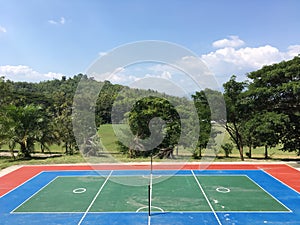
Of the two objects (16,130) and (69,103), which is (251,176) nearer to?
(16,130)

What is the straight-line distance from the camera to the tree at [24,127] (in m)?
18.6

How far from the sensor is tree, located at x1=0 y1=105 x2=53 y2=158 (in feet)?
61.0

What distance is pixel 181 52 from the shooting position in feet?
33.6

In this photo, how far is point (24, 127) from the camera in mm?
19531

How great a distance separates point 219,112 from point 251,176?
478cm

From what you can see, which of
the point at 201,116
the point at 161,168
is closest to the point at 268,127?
the point at 201,116

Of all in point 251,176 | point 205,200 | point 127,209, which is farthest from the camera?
point 251,176

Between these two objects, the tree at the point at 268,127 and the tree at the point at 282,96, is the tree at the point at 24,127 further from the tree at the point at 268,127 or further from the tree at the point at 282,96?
the tree at the point at 282,96

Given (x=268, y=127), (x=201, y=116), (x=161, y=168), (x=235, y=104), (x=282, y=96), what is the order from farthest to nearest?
(x=235, y=104) < (x=201, y=116) < (x=282, y=96) < (x=268, y=127) < (x=161, y=168)

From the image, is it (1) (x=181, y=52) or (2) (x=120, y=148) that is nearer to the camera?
(1) (x=181, y=52)

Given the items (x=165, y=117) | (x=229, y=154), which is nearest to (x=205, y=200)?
(x=165, y=117)

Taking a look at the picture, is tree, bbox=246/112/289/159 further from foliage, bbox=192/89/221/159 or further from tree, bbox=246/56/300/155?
foliage, bbox=192/89/221/159

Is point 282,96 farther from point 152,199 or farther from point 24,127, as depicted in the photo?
point 24,127

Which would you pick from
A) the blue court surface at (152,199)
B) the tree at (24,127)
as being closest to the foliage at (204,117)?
the blue court surface at (152,199)
